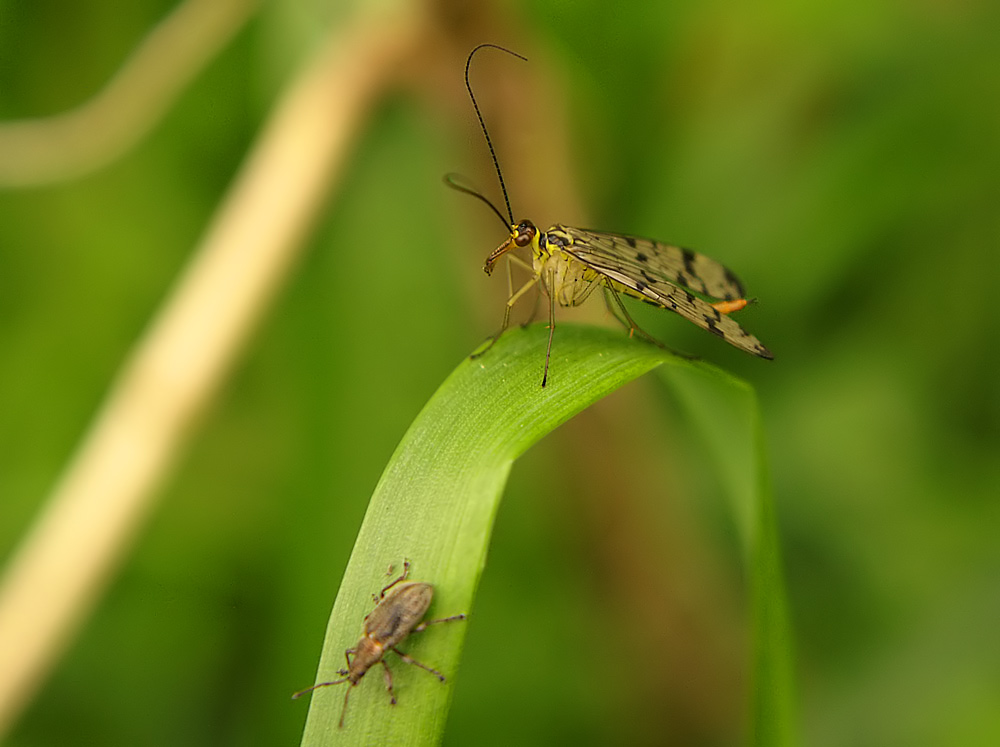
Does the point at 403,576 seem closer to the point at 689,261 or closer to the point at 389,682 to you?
the point at 389,682

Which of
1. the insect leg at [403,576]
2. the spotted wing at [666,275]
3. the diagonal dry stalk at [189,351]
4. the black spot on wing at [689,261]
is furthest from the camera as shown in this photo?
the black spot on wing at [689,261]

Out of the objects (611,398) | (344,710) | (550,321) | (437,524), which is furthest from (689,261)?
(344,710)

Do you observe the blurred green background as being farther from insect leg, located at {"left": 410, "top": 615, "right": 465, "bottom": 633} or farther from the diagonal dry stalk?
insect leg, located at {"left": 410, "top": 615, "right": 465, "bottom": 633}

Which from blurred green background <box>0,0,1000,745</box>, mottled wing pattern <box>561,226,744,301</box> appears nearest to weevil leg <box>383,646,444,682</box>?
mottled wing pattern <box>561,226,744,301</box>

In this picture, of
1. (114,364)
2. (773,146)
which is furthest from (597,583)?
(114,364)

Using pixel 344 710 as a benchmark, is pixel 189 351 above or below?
above

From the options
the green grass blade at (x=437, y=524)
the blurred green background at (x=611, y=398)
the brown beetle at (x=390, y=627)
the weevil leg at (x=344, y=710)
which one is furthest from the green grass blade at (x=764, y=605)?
the blurred green background at (x=611, y=398)

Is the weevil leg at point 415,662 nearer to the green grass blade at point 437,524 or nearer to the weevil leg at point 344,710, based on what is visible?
the green grass blade at point 437,524

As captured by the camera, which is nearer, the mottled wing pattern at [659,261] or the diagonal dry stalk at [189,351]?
the mottled wing pattern at [659,261]
